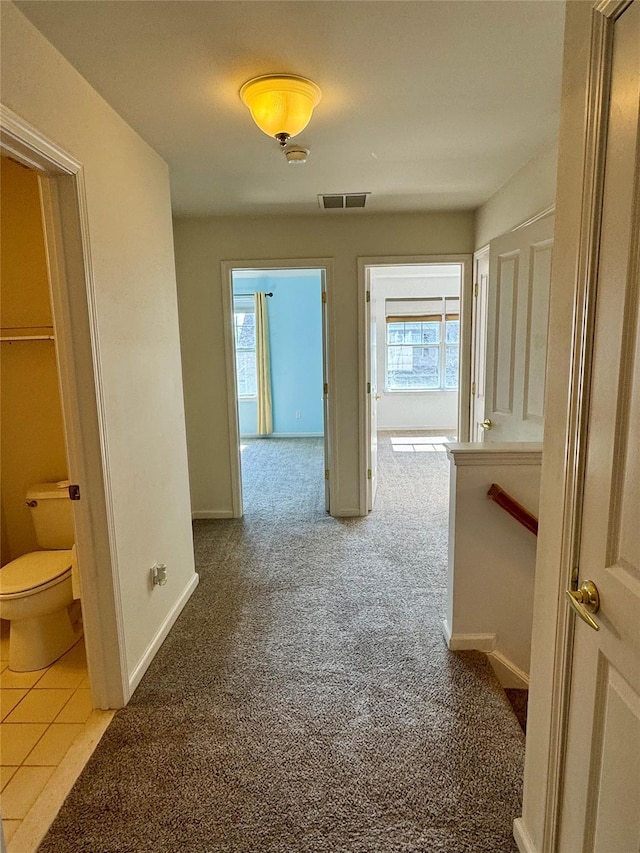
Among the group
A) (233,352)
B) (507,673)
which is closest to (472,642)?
(507,673)

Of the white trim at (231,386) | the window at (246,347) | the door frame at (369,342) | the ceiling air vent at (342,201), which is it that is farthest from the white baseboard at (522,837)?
the window at (246,347)

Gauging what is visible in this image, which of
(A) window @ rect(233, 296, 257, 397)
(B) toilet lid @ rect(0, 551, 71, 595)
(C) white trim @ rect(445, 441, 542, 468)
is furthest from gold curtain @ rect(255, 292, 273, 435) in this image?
(C) white trim @ rect(445, 441, 542, 468)

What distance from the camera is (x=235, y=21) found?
145 centimetres

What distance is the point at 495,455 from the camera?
2.12m

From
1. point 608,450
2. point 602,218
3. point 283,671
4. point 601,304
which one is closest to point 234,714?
point 283,671

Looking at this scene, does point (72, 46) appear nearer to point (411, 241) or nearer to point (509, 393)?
point (509, 393)

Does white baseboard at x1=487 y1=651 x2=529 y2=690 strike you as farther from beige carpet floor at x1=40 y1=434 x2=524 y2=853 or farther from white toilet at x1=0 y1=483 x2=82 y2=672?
white toilet at x1=0 y1=483 x2=82 y2=672

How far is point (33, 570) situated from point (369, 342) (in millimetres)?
2697

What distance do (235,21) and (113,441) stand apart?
4.79 feet

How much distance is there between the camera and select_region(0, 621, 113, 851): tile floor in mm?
1584

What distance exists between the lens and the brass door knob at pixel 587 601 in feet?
3.34

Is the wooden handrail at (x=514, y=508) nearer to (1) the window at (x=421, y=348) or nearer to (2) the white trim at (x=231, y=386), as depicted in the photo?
(2) the white trim at (x=231, y=386)

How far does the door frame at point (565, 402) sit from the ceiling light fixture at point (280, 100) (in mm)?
1018

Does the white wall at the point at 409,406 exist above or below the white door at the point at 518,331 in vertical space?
below
